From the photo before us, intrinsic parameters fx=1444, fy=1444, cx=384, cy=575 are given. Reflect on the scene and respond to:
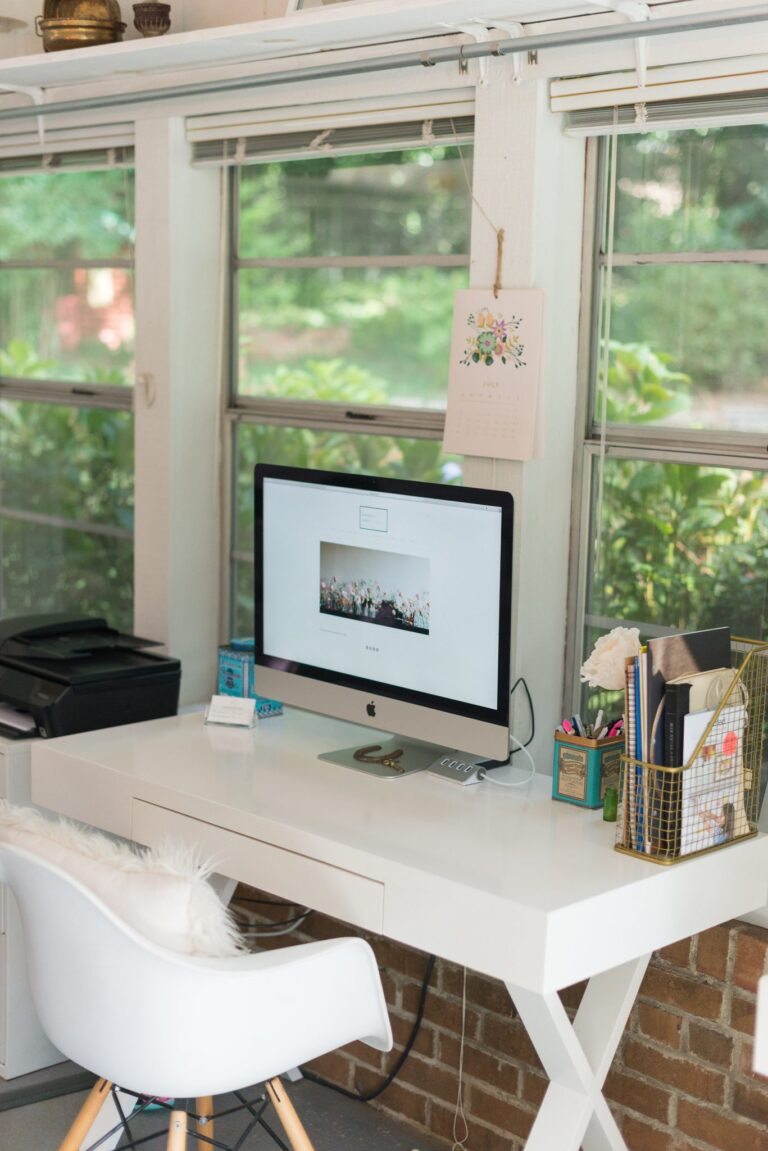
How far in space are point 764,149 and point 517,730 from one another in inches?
44.6

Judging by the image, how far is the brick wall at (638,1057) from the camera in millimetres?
2398

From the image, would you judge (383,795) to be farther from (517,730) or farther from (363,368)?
(363,368)

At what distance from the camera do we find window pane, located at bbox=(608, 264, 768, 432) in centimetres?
251

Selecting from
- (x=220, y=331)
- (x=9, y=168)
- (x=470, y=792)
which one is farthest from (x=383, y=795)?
(x=9, y=168)

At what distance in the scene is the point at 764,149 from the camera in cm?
245

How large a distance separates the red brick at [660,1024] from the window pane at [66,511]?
182 cm

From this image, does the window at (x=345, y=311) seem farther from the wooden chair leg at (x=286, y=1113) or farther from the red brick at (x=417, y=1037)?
the wooden chair leg at (x=286, y=1113)

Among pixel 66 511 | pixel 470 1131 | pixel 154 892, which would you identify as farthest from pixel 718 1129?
pixel 66 511

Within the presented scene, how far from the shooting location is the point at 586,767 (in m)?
2.39

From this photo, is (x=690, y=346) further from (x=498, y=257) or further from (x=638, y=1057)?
(x=638, y=1057)

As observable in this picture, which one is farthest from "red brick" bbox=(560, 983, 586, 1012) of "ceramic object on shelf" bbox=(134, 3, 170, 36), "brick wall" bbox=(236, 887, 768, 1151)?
"ceramic object on shelf" bbox=(134, 3, 170, 36)

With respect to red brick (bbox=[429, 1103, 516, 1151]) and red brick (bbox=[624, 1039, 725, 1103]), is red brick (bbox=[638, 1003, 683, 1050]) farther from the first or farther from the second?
red brick (bbox=[429, 1103, 516, 1151])

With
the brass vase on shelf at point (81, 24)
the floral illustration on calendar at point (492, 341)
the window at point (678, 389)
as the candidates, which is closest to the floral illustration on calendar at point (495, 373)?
the floral illustration on calendar at point (492, 341)

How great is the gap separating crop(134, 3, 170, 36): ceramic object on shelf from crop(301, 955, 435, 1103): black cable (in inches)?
79.2
